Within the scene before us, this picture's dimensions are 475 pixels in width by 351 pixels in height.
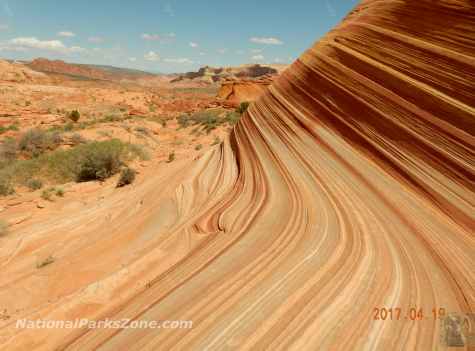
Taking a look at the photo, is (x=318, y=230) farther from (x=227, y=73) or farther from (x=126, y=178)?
(x=227, y=73)

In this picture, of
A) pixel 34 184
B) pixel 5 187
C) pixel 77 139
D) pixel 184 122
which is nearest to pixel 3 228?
pixel 5 187

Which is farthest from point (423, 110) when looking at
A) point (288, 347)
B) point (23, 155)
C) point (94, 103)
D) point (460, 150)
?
point (94, 103)

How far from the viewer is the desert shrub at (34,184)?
28.9 ft

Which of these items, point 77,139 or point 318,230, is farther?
point 77,139

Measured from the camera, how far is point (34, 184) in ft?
29.0

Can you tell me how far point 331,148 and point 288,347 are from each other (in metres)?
2.94

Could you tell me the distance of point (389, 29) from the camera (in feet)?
14.6

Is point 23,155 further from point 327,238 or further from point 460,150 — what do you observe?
point 460,150

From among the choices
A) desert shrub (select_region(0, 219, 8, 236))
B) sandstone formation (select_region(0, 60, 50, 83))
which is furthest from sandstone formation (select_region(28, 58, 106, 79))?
desert shrub (select_region(0, 219, 8, 236))
